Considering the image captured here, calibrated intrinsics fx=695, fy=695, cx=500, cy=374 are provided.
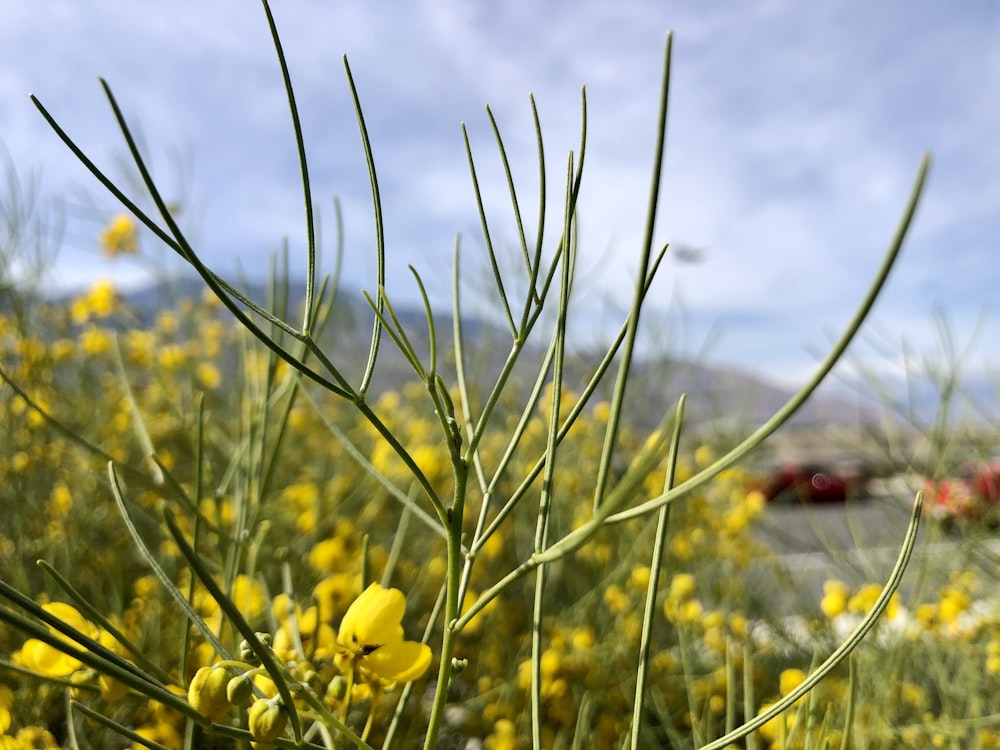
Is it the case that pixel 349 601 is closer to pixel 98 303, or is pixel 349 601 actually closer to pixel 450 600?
pixel 450 600

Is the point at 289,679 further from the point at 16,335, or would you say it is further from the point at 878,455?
the point at 16,335

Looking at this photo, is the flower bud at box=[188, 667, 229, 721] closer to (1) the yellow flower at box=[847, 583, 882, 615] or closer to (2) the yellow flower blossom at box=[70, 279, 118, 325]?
(1) the yellow flower at box=[847, 583, 882, 615]

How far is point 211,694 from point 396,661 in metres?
0.09

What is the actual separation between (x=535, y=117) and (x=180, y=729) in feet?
2.39

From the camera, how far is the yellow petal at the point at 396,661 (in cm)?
35

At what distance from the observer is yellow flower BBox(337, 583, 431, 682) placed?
13.3 inches

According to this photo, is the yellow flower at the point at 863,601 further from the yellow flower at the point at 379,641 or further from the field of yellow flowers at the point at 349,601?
the yellow flower at the point at 379,641

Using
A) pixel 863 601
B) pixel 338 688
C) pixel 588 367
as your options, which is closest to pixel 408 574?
pixel 588 367

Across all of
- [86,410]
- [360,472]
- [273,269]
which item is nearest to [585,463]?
[360,472]

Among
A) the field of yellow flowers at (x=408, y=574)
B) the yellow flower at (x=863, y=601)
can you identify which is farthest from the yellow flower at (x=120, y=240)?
the yellow flower at (x=863, y=601)

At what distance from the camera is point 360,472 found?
6.90 feet

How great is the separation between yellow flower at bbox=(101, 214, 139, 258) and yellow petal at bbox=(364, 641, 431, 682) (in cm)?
221

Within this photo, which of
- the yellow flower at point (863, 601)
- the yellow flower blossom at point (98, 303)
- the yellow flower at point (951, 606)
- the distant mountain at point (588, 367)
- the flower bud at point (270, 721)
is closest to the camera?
the flower bud at point (270, 721)

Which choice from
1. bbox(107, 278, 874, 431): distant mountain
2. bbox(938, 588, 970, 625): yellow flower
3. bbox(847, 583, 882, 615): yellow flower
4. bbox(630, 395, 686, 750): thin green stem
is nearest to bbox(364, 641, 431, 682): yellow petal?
bbox(630, 395, 686, 750): thin green stem
